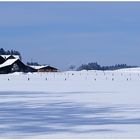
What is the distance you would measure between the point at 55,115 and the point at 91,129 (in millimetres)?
2273

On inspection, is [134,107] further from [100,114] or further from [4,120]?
[4,120]

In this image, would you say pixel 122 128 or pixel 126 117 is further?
pixel 126 117

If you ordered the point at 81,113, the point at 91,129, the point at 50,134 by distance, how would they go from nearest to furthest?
the point at 50,134 → the point at 91,129 → the point at 81,113

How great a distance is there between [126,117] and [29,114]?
2.47m

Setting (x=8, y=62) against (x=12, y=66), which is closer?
(x=8, y=62)

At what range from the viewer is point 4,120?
912cm

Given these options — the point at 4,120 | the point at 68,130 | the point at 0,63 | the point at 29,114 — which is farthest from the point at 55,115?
the point at 0,63

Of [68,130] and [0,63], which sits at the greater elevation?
[0,63]

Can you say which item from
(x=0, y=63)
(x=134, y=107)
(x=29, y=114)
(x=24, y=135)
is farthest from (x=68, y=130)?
(x=0, y=63)

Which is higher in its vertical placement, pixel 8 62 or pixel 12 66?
pixel 8 62

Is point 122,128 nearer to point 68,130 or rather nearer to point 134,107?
point 68,130

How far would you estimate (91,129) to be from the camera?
26.1ft

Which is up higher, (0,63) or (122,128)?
(0,63)

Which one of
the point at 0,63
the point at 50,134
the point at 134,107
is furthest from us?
the point at 0,63
